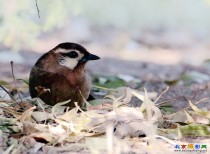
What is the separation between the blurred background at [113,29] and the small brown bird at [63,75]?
Answer: 1516 mm

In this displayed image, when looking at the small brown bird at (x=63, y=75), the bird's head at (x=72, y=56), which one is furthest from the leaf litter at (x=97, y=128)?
the bird's head at (x=72, y=56)

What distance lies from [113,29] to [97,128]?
6544 mm

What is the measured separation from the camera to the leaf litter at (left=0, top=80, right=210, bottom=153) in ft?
13.3

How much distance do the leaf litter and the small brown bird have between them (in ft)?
0.74

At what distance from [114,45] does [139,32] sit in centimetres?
108

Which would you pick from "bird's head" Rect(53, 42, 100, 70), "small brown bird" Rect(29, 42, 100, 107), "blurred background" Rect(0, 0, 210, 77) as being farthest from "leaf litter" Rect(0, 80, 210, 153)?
→ "blurred background" Rect(0, 0, 210, 77)

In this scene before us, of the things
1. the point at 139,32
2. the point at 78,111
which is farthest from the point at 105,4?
the point at 78,111

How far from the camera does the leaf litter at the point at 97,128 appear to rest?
160 inches

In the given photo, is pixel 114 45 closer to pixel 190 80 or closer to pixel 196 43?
pixel 196 43

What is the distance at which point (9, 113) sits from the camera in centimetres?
466

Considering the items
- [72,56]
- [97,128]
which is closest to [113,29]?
[72,56]

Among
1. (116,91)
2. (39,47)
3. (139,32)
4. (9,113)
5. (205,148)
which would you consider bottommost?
(205,148)

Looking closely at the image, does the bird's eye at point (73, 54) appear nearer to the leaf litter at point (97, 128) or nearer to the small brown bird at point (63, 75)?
the small brown bird at point (63, 75)

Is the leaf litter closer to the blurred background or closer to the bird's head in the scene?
the bird's head
